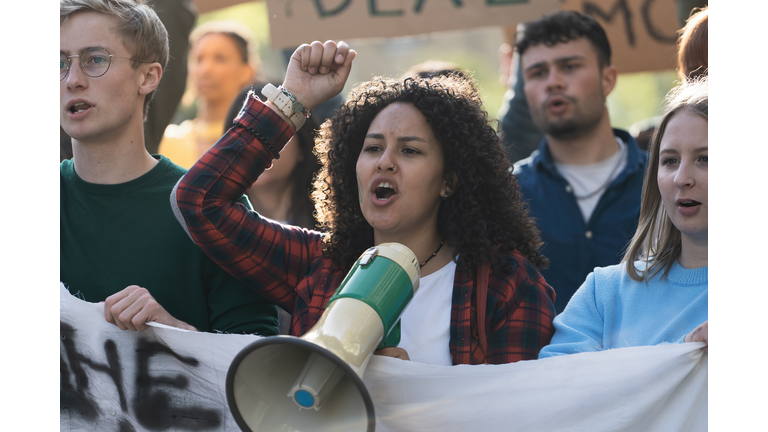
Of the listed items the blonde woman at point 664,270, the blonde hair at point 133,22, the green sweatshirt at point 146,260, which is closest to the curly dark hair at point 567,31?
the blonde woman at point 664,270

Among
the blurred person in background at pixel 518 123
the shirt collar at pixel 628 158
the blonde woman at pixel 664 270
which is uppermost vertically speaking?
the blurred person in background at pixel 518 123

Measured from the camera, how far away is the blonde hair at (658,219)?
201cm

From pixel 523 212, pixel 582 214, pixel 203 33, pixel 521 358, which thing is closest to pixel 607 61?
pixel 582 214

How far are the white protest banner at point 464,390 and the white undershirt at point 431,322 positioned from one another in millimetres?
138

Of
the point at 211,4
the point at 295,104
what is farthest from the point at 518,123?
the point at 295,104

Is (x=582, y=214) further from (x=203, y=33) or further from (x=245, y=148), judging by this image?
(x=203, y=33)

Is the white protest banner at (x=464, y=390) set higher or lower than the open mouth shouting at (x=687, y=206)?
lower

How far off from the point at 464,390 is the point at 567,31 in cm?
216

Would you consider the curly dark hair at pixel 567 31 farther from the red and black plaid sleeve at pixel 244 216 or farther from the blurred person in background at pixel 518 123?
the red and black plaid sleeve at pixel 244 216

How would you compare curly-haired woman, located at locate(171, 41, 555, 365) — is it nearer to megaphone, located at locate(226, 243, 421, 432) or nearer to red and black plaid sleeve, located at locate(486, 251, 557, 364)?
red and black plaid sleeve, located at locate(486, 251, 557, 364)

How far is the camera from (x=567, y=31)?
136 inches

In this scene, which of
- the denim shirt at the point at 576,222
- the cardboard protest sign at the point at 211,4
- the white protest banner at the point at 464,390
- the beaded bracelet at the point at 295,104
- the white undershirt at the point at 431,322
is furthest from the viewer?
the cardboard protest sign at the point at 211,4

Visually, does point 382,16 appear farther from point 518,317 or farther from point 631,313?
point 631,313

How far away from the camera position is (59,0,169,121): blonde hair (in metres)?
2.32
